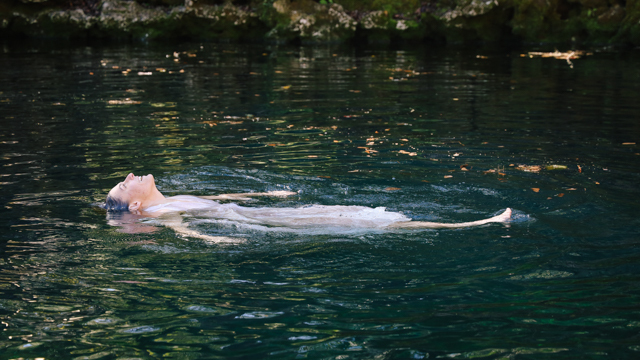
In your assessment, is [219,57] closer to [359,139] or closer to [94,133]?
[94,133]

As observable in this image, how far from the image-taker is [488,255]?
5312 mm

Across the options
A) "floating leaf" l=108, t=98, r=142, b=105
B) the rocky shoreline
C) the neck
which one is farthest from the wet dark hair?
the rocky shoreline

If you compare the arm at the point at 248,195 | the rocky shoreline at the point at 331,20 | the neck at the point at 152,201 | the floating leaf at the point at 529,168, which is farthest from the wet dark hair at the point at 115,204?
the rocky shoreline at the point at 331,20

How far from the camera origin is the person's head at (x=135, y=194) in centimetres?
630

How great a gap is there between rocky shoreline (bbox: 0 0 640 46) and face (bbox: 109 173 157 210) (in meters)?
21.6

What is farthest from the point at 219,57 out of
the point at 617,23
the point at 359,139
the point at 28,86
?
the point at 617,23

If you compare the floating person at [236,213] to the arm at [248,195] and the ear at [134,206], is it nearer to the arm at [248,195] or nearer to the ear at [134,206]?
the ear at [134,206]

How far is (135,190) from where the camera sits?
20.7 feet

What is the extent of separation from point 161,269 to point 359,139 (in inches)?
212

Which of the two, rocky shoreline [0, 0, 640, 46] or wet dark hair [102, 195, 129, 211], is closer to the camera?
wet dark hair [102, 195, 129, 211]

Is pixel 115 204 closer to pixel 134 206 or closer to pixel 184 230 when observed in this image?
pixel 134 206

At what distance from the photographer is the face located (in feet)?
20.7

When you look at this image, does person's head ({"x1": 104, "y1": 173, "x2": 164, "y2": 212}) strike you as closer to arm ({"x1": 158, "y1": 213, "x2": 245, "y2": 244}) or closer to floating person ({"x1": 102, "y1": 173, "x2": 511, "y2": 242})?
floating person ({"x1": 102, "y1": 173, "x2": 511, "y2": 242})

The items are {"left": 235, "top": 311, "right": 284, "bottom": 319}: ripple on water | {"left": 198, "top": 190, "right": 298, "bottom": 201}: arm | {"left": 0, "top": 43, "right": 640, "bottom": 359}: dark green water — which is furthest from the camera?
{"left": 198, "top": 190, "right": 298, "bottom": 201}: arm
